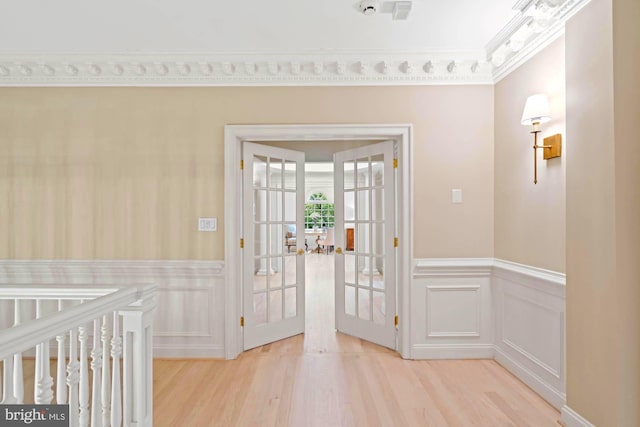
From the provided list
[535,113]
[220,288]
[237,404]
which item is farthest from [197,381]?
[535,113]

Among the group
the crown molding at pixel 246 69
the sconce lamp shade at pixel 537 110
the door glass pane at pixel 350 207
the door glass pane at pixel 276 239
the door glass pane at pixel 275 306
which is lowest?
the door glass pane at pixel 275 306

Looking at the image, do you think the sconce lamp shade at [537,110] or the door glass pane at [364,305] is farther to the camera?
the door glass pane at [364,305]

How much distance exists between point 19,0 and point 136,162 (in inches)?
52.5

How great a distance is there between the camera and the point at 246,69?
3.21 metres

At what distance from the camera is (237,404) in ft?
8.20

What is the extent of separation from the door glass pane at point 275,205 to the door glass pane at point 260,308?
78 cm

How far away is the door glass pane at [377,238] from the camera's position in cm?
355

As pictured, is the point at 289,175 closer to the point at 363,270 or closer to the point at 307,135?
the point at 307,135

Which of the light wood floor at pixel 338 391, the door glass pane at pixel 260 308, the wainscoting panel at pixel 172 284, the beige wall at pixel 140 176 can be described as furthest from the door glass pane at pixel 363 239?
the wainscoting panel at pixel 172 284

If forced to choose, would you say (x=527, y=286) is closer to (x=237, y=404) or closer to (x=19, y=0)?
(x=237, y=404)

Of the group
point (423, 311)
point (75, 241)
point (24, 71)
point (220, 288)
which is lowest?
point (423, 311)

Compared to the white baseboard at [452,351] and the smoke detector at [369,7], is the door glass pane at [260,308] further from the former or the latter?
the smoke detector at [369,7]

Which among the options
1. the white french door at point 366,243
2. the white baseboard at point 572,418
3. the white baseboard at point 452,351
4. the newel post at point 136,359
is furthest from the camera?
the white french door at point 366,243

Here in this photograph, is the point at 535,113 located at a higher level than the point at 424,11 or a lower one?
lower
